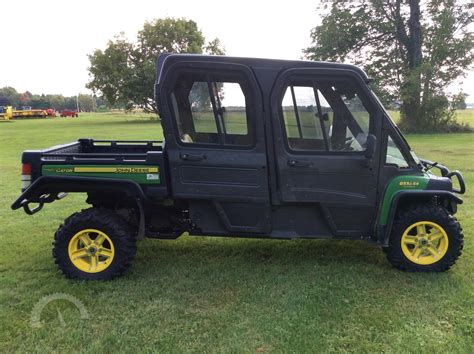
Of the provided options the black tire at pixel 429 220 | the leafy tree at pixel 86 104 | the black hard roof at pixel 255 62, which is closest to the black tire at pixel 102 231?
the black hard roof at pixel 255 62

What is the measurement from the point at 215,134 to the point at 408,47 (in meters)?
23.6

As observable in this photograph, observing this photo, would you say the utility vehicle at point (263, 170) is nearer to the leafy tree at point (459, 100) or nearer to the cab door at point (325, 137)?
the cab door at point (325, 137)

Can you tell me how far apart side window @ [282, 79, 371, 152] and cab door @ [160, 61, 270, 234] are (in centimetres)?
31

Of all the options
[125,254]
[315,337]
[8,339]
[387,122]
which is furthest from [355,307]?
[8,339]

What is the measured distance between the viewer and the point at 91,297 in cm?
362

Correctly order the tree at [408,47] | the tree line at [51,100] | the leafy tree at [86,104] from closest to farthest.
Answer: the tree at [408,47] < the tree line at [51,100] < the leafy tree at [86,104]

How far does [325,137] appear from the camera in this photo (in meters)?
3.87

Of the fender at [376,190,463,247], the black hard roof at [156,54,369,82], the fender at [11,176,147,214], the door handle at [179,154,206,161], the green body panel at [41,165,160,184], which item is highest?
the black hard roof at [156,54,369,82]

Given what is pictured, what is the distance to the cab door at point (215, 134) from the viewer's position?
3.78 m

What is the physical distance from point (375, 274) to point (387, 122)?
1.46m

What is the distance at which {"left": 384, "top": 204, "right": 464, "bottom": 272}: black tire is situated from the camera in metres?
3.98

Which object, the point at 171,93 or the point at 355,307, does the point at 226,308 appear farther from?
the point at 171,93

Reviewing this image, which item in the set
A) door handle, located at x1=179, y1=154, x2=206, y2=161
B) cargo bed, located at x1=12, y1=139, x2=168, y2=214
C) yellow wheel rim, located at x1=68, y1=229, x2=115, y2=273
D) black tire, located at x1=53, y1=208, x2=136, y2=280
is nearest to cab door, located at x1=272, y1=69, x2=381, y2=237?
door handle, located at x1=179, y1=154, x2=206, y2=161

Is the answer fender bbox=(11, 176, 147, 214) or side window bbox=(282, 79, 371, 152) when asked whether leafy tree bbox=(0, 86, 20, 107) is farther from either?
side window bbox=(282, 79, 371, 152)
